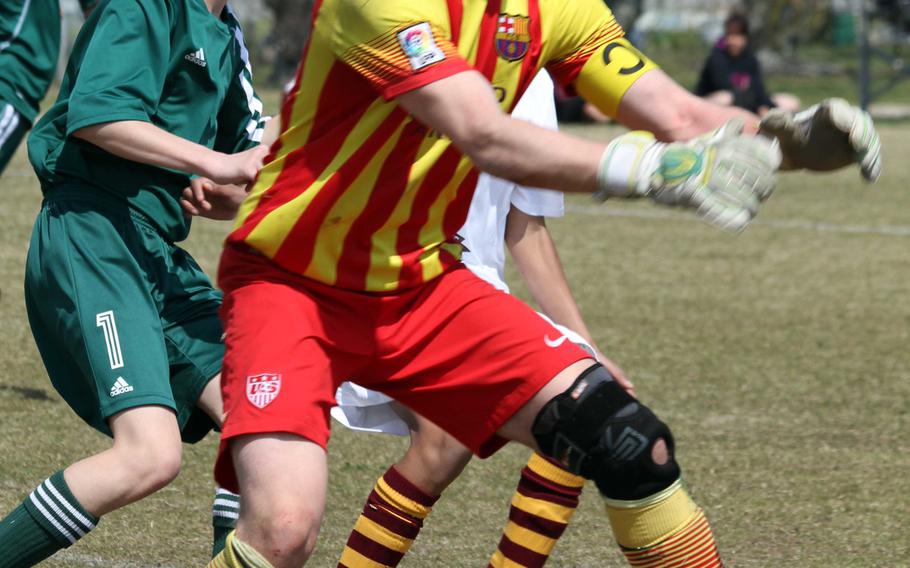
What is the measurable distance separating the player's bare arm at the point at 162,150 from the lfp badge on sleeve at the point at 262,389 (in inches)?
21.1

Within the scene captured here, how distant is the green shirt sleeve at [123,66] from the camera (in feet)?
12.3

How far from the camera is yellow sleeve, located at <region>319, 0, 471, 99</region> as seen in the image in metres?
3.11

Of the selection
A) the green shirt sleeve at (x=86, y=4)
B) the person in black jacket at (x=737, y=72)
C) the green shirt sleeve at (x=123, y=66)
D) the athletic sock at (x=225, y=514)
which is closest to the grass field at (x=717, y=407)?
the athletic sock at (x=225, y=514)

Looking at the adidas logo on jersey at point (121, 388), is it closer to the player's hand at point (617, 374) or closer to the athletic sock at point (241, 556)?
the athletic sock at point (241, 556)

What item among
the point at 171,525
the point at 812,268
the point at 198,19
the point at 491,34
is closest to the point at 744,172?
the point at 491,34

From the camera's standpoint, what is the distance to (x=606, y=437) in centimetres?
329

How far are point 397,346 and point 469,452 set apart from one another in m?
0.52

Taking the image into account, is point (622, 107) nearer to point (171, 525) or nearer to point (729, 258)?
point (171, 525)

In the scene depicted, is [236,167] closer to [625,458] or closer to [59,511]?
[59,511]

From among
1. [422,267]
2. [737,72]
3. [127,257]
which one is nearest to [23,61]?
[127,257]

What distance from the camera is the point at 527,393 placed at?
340cm

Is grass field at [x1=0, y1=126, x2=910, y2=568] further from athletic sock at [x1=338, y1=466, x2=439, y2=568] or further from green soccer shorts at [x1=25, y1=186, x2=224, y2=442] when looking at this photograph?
green soccer shorts at [x1=25, y1=186, x2=224, y2=442]

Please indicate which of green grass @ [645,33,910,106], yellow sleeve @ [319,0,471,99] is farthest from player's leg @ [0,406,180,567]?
green grass @ [645,33,910,106]

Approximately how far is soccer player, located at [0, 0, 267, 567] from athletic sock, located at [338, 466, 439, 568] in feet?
1.24
